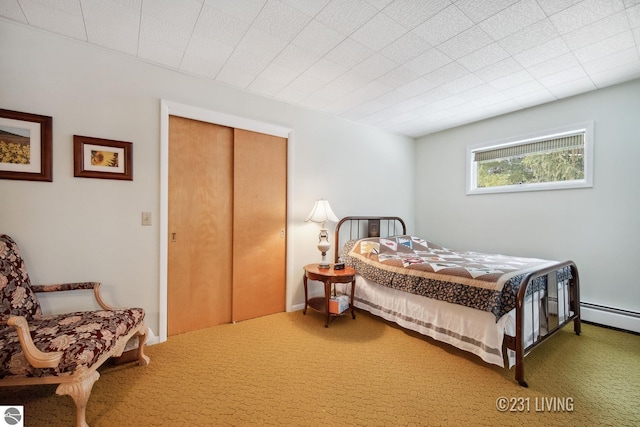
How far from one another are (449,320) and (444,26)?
227 centimetres

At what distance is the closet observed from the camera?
2.56 m

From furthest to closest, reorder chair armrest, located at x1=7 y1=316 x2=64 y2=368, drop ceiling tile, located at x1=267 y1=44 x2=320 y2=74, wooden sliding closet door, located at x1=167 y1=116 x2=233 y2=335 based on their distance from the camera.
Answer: wooden sliding closet door, located at x1=167 y1=116 x2=233 y2=335 → drop ceiling tile, located at x1=267 y1=44 x2=320 y2=74 → chair armrest, located at x1=7 y1=316 x2=64 y2=368

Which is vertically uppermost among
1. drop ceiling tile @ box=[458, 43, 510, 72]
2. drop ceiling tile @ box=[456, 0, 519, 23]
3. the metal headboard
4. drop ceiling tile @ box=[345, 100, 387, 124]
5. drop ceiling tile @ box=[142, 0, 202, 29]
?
drop ceiling tile @ box=[456, 0, 519, 23]

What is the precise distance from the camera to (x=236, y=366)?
6.75 feet

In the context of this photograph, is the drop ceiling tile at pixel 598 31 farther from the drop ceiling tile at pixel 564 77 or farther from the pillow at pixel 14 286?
the pillow at pixel 14 286

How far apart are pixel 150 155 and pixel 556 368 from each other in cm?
370

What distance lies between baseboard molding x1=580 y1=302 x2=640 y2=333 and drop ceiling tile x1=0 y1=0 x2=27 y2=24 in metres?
5.47

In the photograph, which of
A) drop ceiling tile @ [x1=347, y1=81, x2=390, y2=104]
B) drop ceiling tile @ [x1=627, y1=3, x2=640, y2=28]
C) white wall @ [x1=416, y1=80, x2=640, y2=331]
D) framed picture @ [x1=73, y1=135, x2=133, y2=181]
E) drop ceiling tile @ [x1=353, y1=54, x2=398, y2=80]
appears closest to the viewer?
drop ceiling tile @ [x1=627, y1=3, x2=640, y2=28]

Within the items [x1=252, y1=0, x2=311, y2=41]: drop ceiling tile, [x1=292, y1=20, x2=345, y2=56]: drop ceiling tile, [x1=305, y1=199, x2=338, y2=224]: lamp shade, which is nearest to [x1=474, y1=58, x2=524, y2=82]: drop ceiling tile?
[x1=292, y1=20, x2=345, y2=56]: drop ceiling tile

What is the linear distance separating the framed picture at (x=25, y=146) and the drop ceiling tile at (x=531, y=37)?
11.4ft

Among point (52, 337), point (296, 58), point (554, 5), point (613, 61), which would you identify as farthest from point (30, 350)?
point (613, 61)

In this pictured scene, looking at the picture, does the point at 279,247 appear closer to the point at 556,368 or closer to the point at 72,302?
the point at 72,302

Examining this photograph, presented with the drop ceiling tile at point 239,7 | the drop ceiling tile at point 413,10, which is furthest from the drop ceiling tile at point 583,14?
the drop ceiling tile at point 239,7

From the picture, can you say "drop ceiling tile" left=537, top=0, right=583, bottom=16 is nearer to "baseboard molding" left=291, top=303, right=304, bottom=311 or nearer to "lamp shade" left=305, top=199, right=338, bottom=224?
"lamp shade" left=305, top=199, right=338, bottom=224
